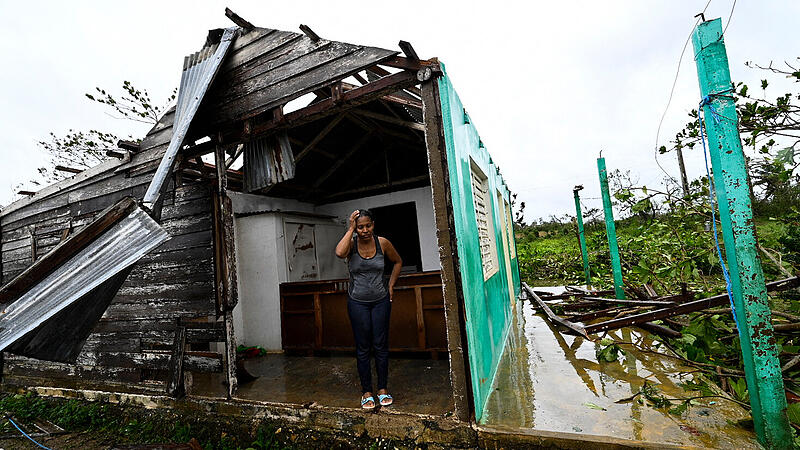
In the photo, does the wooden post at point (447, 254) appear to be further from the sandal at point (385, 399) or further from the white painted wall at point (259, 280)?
the white painted wall at point (259, 280)

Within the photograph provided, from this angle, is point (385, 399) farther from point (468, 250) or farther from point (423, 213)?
point (423, 213)

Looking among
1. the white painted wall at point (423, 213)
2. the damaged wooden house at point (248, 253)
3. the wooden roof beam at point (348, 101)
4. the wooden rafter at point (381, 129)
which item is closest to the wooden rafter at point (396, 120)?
the damaged wooden house at point (248, 253)

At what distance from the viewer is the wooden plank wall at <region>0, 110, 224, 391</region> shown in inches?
152

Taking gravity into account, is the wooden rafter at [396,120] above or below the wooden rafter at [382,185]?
above

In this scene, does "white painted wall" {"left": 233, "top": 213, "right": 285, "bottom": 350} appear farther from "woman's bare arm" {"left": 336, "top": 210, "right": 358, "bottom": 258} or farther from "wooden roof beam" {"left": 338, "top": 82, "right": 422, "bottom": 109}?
"wooden roof beam" {"left": 338, "top": 82, "right": 422, "bottom": 109}

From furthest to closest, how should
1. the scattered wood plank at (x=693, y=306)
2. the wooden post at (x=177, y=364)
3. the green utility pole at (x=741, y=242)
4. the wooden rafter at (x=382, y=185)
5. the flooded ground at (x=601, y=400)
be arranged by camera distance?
the wooden rafter at (x=382, y=185) → the wooden post at (x=177, y=364) → the scattered wood plank at (x=693, y=306) → the flooded ground at (x=601, y=400) → the green utility pole at (x=741, y=242)

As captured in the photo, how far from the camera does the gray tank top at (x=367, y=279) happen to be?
3.08 m

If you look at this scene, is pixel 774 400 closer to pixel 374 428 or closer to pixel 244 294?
pixel 374 428

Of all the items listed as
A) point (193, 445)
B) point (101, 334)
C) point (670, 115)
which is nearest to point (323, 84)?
point (670, 115)

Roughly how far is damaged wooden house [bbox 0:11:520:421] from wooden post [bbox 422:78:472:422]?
0.04 feet

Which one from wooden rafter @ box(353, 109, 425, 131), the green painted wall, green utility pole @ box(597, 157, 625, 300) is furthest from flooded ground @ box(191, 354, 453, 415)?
green utility pole @ box(597, 157, 625, 300)

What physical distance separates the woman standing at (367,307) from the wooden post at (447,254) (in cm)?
68

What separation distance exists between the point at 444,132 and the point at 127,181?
4.07 m

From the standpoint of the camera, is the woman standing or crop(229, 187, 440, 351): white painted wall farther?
crop(229, 187, 440, 351): white painted wall
